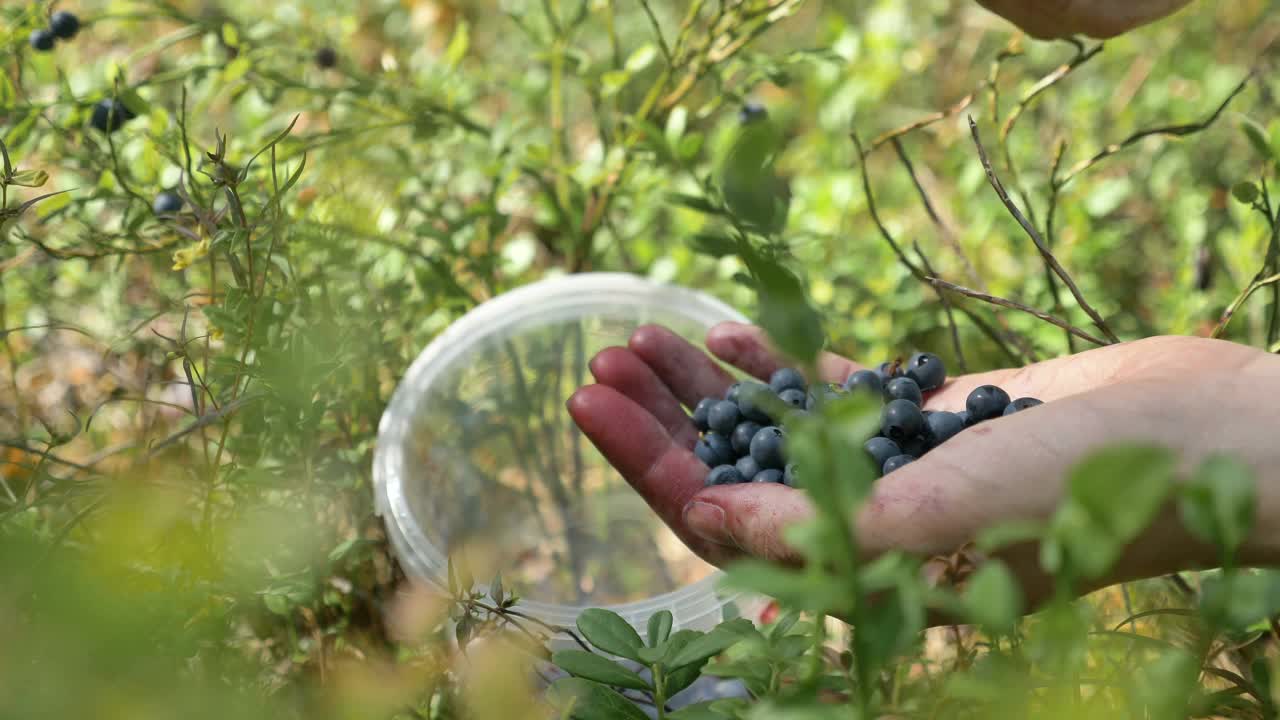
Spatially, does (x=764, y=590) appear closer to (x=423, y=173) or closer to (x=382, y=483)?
(x=382, y=483)

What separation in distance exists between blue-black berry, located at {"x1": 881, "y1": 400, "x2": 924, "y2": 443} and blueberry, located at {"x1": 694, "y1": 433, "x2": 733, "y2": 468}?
21cm

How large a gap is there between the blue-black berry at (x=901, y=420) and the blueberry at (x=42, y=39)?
1.29 m

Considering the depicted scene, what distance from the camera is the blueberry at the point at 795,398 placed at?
1272 millimetres

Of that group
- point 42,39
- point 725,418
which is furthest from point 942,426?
point 42,39

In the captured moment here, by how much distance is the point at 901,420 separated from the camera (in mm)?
1154

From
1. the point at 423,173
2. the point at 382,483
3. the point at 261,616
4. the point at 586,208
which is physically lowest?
the point at 261,616

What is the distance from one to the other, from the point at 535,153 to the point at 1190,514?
50.6 inches

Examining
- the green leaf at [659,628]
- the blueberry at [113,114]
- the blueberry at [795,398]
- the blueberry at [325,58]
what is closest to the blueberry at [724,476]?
the blueberry at [795,398]

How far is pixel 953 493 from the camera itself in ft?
2.73

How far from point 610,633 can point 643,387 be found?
0.67 metres

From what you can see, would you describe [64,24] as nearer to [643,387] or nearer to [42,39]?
[42,39]

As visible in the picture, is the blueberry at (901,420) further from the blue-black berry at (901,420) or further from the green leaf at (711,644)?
the green leaf at (711,644)

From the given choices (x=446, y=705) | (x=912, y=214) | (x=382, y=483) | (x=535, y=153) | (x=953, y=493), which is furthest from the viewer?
(x=912, y=214)

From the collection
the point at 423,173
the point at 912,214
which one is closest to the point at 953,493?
the point at 423,173
